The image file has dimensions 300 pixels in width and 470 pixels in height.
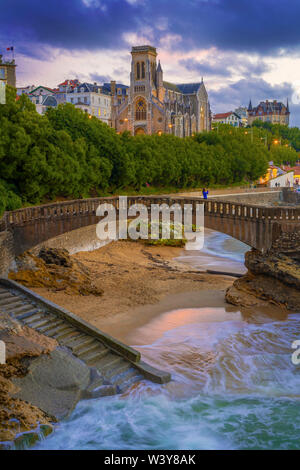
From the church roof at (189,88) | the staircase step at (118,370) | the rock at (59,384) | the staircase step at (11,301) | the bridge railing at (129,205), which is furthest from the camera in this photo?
the church roof at (189,88)

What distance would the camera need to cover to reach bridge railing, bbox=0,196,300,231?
96.9 feet

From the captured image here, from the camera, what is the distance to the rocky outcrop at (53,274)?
94.3ft

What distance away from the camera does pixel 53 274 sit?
2964 centimetres

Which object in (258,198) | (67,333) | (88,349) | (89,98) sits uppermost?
(89,98)

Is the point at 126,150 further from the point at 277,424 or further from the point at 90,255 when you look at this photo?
the point at 277,424

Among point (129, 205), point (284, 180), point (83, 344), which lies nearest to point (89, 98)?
point (284, 180)

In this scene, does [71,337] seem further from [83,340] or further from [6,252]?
[6,252]

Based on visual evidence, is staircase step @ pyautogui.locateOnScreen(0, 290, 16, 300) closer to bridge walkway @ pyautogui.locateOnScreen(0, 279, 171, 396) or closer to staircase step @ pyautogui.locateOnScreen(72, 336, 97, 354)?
bridge walkway @ pyautogui.locateOnScreen(0, 279, 171, 396)

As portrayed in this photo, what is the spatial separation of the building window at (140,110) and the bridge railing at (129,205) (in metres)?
106

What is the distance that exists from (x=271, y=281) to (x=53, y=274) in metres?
13.0

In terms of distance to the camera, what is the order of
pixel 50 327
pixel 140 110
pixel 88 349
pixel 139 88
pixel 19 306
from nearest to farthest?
pixel 88 349 < pixel 50 327 < pixel 19 306 < pixel 140 110 < pixel 139 88

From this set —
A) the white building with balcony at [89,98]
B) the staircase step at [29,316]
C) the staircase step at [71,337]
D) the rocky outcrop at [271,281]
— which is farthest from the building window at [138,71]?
the staircase step at [71,337]

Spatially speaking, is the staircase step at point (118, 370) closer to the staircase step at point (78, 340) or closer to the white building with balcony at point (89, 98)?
the staircase step at point (78, 340)
